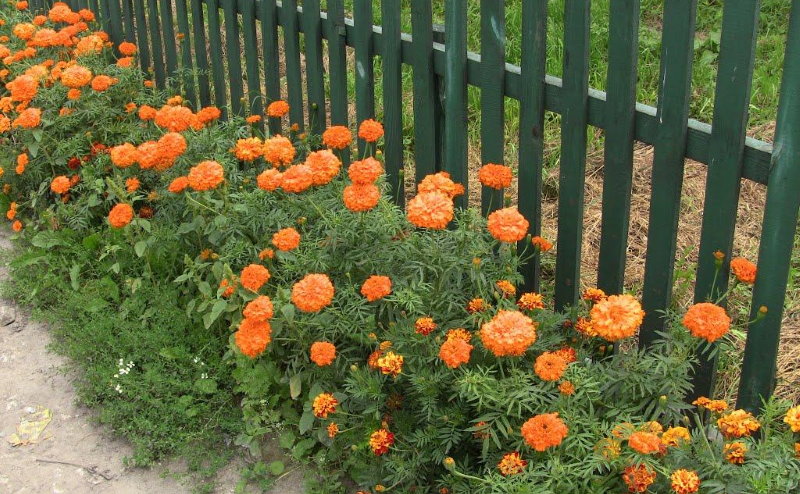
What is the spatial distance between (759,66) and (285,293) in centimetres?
314

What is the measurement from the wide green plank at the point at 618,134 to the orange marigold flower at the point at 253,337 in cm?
113

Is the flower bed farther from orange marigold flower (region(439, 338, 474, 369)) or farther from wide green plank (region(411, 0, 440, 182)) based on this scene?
wide green plank (region(411, 0, 440, 182))

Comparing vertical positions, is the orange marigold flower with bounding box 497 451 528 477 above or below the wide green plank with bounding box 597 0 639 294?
below

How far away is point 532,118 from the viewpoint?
10.1 ft

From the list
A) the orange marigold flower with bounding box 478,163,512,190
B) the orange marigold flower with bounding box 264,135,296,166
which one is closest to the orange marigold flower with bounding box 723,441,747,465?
the orange marigold flower with bounding box 478,163,512,190

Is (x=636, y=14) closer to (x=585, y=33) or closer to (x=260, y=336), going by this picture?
(x=585, y=33)

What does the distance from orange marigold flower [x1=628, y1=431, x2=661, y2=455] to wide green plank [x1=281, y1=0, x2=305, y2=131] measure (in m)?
2.55

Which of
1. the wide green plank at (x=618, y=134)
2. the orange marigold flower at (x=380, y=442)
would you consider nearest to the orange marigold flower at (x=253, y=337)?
the orange marigold flower at (x=380, y=442)

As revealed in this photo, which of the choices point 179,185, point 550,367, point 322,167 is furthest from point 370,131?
point 550,367

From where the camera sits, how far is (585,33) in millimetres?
2818

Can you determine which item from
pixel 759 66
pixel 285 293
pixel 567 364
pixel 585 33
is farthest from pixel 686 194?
pixel 285 293

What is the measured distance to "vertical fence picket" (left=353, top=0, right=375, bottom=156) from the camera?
12.4 feet

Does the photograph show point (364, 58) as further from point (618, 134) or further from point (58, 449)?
point (58, 449)

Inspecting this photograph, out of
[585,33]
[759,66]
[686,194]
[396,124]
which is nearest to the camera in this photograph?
[585,33]
